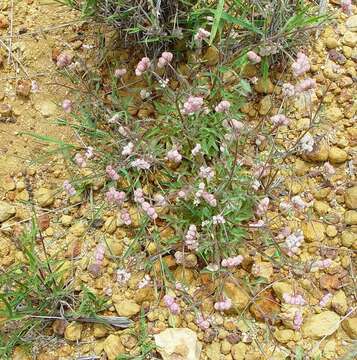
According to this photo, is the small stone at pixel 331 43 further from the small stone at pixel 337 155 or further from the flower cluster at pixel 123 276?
the flower cluster at pixel 123 276

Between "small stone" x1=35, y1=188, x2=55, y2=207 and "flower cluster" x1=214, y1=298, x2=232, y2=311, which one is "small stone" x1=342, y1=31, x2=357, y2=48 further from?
"small stone" x1=35, y1=188, x2=55, y2=207

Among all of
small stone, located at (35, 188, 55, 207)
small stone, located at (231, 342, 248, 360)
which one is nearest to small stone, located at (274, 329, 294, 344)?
small stone, located at (231, 342, 248, 360)

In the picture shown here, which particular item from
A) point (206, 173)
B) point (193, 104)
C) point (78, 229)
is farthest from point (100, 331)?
point (193, 104)

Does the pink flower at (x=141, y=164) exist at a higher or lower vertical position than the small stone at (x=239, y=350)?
higher

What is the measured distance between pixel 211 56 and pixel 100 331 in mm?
1333

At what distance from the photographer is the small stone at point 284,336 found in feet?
8.16

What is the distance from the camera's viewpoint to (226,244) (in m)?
2.56

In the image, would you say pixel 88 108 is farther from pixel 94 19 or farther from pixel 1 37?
pixel 1 37

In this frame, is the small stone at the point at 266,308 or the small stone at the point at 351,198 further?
the small stone at the point at 351,198

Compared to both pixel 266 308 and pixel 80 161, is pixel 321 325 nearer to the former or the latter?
pixel 266 308

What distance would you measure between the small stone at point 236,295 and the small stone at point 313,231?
0.37 m

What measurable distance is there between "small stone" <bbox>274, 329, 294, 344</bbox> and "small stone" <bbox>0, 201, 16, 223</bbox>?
1257 millimetres

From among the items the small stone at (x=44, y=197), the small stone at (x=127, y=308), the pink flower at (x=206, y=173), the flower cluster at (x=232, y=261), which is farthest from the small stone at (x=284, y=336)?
the small stone at (x=44, y=197)

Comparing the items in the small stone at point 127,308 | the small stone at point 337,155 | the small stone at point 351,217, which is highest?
the small stone at point 337,155
